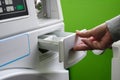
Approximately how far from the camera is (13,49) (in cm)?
57

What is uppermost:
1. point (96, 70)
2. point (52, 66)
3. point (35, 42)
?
point (35, 42)

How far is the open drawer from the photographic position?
61 centimetres

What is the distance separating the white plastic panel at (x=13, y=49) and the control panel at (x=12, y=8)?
6cm

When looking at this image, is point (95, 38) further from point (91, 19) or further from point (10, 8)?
point (91, 19)

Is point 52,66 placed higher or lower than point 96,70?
higher

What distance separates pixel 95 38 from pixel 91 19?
26.1 inches

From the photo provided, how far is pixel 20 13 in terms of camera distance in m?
0.60

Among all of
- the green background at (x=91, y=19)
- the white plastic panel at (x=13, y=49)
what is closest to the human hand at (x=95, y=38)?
the white plastic panel at (x=13, y=49)

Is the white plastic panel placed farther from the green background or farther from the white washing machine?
the green background

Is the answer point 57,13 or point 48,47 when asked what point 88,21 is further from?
point 48,47

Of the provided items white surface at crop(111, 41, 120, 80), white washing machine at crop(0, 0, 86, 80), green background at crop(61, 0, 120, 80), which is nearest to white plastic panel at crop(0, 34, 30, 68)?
white washing machine at crop(0, 0, 86, 80)

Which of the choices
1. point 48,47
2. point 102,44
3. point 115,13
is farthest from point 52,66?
point 115,13

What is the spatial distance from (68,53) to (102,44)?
0.38ft

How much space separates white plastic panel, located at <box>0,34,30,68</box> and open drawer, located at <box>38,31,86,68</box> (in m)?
0.08
